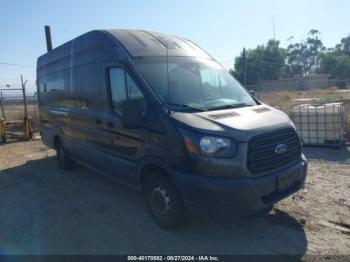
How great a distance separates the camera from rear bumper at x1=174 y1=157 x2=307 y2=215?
10.7 feet

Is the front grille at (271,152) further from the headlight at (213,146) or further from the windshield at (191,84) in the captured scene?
the windshield at (191,84)

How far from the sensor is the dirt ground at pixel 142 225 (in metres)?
3.58

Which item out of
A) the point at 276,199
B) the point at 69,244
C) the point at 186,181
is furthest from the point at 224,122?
the point at 69,244

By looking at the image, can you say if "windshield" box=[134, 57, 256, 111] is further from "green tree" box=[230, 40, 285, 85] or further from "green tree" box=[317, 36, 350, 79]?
"green tree" box=[317, 36, 350, 79]

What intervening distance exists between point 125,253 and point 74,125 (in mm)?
3293

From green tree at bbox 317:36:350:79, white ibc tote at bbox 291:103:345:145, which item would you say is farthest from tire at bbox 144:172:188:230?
A: green tree at bbox 317:36:350:79

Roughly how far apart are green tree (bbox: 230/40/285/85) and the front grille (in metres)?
46.8

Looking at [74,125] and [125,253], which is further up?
[74,125]

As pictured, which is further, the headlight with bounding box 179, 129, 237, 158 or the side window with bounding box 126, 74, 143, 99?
the side window with bounding box 126, 74, 143, 99

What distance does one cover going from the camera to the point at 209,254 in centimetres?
344

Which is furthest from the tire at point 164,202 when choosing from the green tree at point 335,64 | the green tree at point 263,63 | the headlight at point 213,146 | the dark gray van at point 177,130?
the green tree at point 335,64

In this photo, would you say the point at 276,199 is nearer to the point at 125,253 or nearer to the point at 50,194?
the point at 125,253

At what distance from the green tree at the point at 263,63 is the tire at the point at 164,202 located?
155 ft

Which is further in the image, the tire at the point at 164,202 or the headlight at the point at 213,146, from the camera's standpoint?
the tire at the point at 164,202
